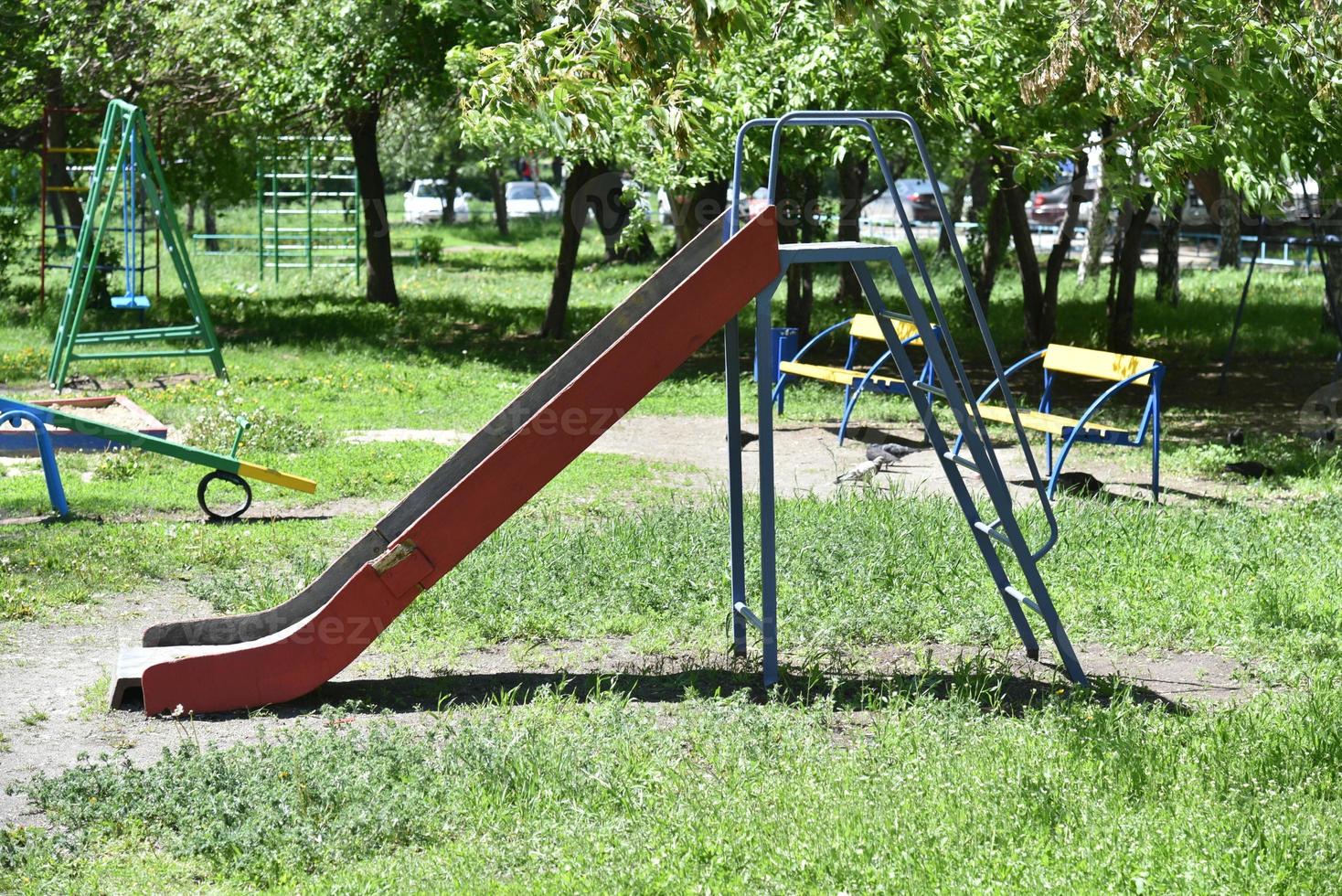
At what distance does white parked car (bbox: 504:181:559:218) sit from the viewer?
148 ft

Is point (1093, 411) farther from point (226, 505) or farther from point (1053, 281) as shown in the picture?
point (1053, 281)

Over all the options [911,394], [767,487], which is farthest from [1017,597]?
[767,487]

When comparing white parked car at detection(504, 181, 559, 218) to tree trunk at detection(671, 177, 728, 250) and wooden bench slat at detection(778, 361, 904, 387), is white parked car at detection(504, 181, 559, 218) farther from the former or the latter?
wooden bench slat at detection(778, 361, 904, 387)

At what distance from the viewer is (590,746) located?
4.45 m

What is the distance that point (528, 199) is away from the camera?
45.6 m

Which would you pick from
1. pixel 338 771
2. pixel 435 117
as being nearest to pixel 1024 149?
pixel 338 771

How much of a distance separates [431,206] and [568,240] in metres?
29.2

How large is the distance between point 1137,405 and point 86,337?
32.4 feet

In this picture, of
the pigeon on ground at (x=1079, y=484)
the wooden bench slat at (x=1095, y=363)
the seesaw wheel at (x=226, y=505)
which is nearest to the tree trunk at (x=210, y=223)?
the seesaw wheel at (x=226, y=505)

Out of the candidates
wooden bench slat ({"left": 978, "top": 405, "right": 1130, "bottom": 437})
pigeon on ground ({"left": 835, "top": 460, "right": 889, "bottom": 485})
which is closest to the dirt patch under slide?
wooden bench slat ({"left": 978, "top": 405, "right": 1130, "bottom": 437})

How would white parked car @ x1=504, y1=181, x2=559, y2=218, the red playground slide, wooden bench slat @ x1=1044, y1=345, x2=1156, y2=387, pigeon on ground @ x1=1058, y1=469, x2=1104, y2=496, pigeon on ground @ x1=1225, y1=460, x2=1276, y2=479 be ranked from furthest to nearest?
white parked car @ x1=504, y1=181, x2=559, y2=218
pigeon on ground @ x1=1225, y1=460, x2=1276, y2=479
wooden bench slat @ x1=1044, y1=345, x2=1156, y2=387
pigeon on ground @ x1=1058, y1=469, x2=1104, y2=496
the red playground slide

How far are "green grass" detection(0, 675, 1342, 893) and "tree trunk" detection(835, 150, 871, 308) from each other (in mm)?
10829

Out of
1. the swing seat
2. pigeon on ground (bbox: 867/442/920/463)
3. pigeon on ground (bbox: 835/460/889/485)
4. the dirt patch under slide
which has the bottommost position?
the dirt patch under slide

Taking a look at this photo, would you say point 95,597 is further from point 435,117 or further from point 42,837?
point 435,117
